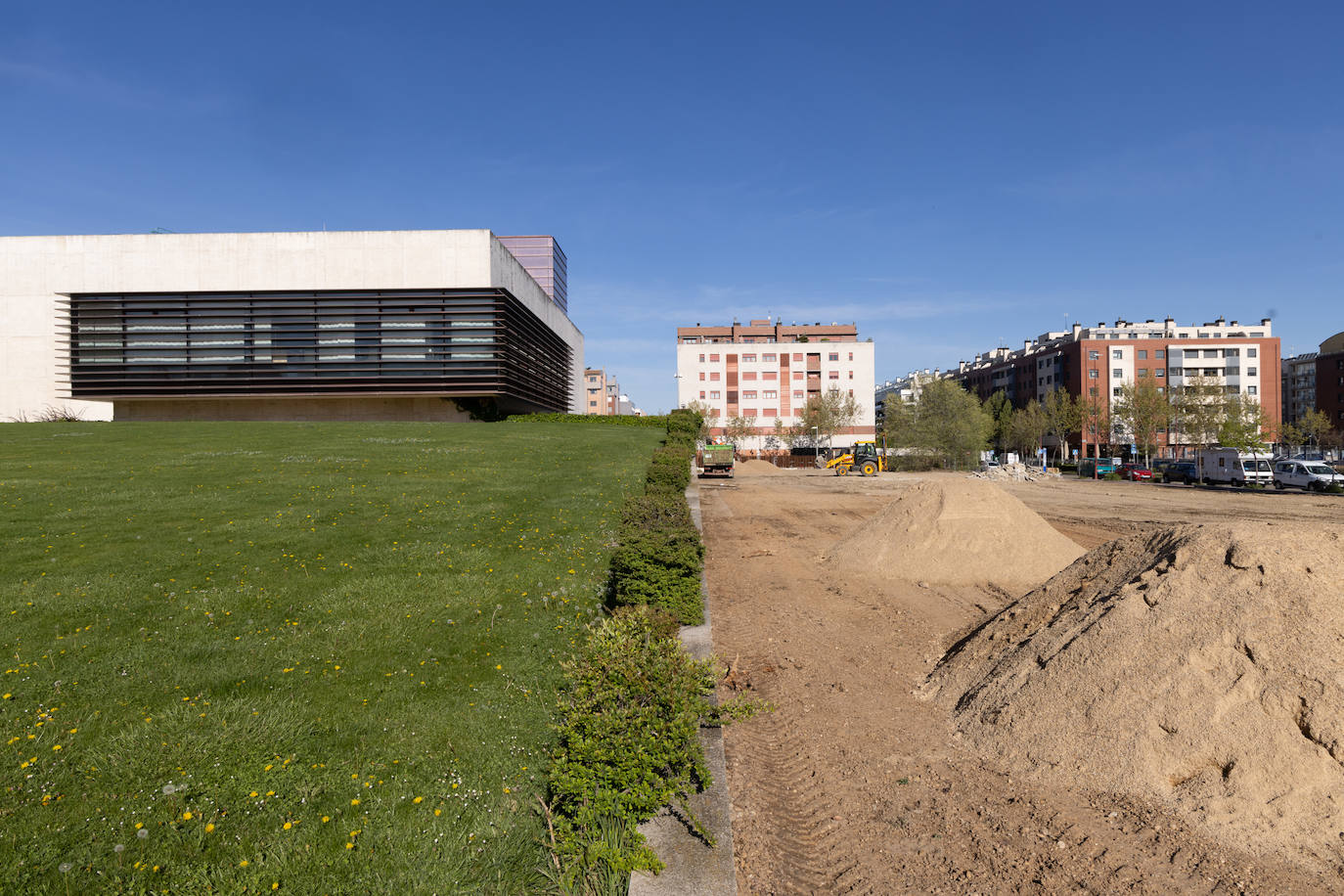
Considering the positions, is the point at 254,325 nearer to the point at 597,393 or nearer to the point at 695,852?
the point at 695,852

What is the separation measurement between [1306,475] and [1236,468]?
3961 millimetres

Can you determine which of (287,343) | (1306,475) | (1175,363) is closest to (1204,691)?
(1306,475)

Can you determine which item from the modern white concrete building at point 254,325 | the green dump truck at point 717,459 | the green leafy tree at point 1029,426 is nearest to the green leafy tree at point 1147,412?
the green leafy tree at point 1029,426

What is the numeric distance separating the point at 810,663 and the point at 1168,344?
384ft

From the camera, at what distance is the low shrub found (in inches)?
145

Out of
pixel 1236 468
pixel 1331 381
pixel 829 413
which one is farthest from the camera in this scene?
pixel 1331 381

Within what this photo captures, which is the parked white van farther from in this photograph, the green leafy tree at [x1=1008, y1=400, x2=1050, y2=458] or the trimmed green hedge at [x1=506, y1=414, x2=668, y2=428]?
the green leafy tree at [x1=1008, y1=400, x2=1050, y2=458]

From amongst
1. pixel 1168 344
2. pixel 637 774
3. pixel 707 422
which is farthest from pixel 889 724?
pixel 1168 344

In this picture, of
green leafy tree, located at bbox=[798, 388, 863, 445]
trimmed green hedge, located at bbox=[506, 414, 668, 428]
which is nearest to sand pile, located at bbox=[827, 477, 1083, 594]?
trimmed green hedge, located at bbox=[506, 414, 668, 428]

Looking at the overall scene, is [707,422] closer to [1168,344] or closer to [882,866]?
[1168,344]

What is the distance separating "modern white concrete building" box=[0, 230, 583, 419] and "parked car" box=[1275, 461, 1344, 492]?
141 feet

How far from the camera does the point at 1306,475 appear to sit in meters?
35.1

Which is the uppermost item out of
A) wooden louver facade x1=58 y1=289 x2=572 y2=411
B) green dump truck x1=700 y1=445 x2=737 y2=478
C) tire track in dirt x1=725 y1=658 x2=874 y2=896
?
wooden louver facade x1=58 y1=289 x2=572 y2=411

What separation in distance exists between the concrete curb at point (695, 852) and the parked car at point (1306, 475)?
144 feet
